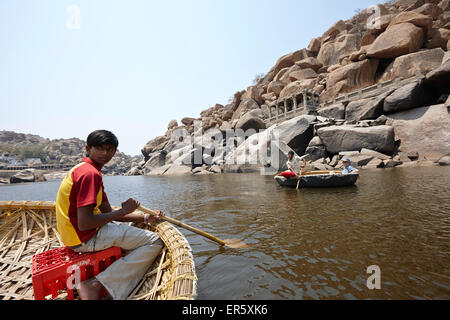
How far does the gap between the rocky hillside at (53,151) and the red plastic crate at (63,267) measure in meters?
87.5

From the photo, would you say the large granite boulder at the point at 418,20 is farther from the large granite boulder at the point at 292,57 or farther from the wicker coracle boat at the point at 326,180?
the wicker coracle boat at the point at 326,180

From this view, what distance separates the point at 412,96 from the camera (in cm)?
1927

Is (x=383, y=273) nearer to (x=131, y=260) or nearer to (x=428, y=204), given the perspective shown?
(x=131, y=260)

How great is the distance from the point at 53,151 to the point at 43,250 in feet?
465

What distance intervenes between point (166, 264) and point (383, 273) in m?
2.94

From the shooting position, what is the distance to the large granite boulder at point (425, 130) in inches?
655

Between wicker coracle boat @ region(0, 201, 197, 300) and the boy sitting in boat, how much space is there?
194 millimetres

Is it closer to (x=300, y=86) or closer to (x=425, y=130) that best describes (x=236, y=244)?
(x=425, y=130)

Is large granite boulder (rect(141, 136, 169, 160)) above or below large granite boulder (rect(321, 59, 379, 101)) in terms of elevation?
below

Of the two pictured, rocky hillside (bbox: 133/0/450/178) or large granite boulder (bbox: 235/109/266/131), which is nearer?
rocky hillside (bbox: 133/0/450/178)

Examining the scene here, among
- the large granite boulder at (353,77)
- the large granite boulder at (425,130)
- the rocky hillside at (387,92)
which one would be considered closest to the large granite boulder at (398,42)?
the rocky hillside at (387,92)

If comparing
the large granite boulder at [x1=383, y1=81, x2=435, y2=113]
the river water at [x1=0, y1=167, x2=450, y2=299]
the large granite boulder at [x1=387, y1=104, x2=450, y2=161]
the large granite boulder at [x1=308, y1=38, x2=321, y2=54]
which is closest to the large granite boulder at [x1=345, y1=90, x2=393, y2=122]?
the large granite boulder at [x1=383, y1=81, x2=435, y2=113]

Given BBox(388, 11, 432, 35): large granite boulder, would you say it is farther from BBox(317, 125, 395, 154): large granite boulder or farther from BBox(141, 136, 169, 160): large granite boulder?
BBox(141, 136, 169, 160): large granite boulder

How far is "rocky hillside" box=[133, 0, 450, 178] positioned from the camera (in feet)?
60.2
